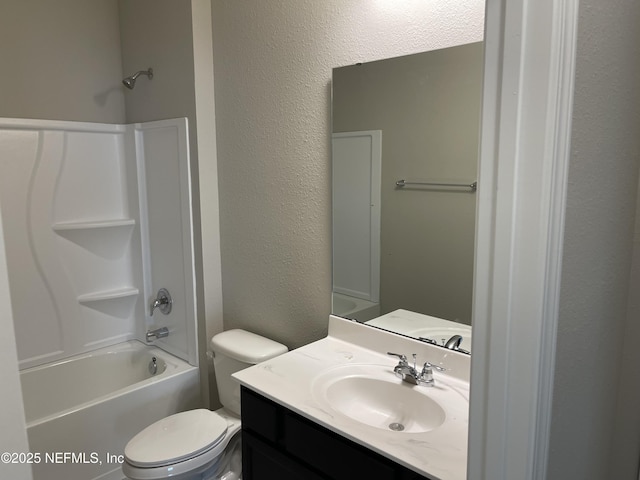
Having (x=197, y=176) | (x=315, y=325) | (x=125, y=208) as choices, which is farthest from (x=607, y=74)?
(x=125, y=208)

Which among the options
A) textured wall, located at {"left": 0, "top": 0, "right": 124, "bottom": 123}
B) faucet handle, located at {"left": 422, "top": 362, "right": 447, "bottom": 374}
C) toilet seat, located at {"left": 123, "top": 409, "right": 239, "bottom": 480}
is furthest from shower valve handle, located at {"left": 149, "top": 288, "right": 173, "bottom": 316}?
faucet handle, located at {"left": 422, "top": 362, "right": 447, "bottom": 374}

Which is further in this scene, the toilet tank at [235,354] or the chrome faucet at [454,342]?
the toilet tank at [235,354]

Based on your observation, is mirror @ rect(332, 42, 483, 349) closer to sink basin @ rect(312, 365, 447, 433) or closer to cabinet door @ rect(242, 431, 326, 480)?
sink basin @ rect(312, 365, 447, 433)

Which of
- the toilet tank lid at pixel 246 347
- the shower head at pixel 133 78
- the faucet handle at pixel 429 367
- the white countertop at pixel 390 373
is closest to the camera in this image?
the white countertop at pixel 390 373

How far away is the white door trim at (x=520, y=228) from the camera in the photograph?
0.67m

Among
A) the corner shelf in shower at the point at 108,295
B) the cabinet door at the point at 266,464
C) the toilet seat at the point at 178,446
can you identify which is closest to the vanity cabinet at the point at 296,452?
the cabinet door at the point at 266,464

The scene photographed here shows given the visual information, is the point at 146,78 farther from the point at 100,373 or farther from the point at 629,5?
the point at 629,5

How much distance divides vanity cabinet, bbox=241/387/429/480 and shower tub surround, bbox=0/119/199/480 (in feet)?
3.10

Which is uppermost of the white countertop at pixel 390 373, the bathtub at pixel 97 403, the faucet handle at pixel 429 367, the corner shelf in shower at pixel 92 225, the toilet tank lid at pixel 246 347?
the corner shelf in shower at pixel 92 225

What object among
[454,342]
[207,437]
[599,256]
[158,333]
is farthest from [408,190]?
[158,333]

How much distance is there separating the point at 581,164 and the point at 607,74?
180 millimetres

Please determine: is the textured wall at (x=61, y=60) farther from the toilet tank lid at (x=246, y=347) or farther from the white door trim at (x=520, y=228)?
the white door trim at (x=520, y=228)

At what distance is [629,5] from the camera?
2.79 feet

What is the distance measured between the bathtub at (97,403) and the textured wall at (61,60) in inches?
53.6
